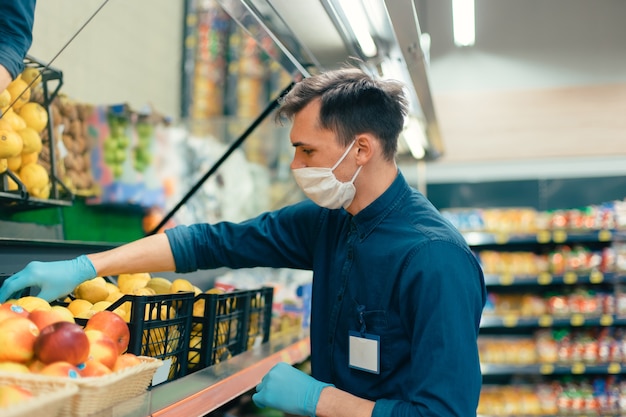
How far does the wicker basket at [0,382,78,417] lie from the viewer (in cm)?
97

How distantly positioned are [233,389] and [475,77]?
549 cm

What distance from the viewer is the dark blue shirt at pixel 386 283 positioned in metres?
1.53

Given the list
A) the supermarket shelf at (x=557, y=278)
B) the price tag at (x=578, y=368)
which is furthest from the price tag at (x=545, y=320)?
the price tag at (x=578, y=368)

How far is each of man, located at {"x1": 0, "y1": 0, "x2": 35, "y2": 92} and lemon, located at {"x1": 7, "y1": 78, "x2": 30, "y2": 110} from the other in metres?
0.40

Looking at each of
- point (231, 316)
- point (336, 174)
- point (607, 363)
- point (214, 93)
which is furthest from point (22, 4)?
point (607, 363)

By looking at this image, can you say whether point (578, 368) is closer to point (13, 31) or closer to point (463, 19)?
point (463, 19)

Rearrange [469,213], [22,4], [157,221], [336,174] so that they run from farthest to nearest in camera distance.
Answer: [469,213] → [157,221] → [336,174] → [22,4]

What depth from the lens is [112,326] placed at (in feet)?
4.83

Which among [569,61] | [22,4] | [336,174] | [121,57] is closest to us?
[22,4]

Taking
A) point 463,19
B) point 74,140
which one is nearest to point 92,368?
point 74,140

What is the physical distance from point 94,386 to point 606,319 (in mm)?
5227

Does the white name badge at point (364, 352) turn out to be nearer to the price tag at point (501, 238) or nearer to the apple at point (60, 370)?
the apple at point (60, 370)

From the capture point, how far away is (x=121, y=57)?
3848mm

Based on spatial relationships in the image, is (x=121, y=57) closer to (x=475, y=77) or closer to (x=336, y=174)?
(x=336, y=174)
